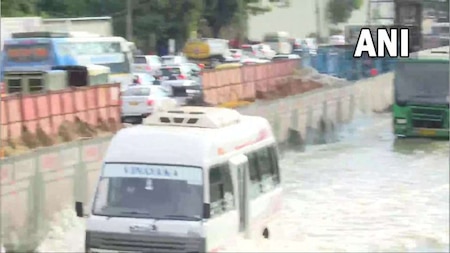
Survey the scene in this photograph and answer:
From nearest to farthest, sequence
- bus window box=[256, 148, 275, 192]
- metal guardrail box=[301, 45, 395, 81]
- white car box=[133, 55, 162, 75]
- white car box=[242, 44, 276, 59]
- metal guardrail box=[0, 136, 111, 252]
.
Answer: bus window box=[256, 148, 275, 192] → metal guardrail box=[0, 136, 111, 252] → metal guardrail box=[301, 45, 395, 81] → white car box=[133, 55, 162, 75] → white car box=[242, 44, 276, 59]

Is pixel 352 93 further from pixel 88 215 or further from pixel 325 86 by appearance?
pixel 88 215

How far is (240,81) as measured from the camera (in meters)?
30.7

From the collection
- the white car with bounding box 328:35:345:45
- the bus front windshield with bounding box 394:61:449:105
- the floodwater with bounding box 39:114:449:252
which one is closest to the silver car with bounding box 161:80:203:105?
the white car with bounding box 328:35:345:45

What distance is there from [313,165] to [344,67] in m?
19.7

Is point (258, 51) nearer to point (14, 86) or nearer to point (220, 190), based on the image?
point (14, 86)

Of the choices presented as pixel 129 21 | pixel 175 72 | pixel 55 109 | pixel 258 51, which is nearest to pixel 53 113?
pixel 55 109

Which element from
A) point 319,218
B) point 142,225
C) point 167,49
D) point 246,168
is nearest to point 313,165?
point 319,218

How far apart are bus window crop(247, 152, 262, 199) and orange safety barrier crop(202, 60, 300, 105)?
16.2m

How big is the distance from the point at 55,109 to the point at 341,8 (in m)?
12.3

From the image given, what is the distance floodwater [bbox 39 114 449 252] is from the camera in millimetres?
13430

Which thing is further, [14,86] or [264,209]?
[14,86]

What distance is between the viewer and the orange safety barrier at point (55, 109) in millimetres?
17531

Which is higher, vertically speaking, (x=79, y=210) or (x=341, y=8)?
(x=341, y=8)

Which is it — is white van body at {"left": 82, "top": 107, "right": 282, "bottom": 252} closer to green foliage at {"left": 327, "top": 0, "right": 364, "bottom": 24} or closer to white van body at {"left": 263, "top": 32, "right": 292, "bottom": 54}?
green foliage at {"left": 327, "top": 0, "right": 364, "bottom": 24}
